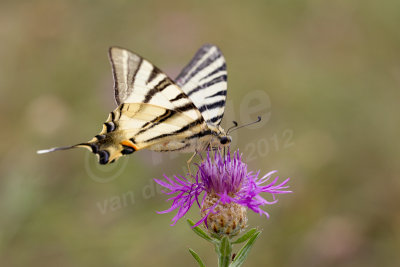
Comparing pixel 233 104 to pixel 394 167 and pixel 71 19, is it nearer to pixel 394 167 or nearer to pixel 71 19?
pixel 394 167

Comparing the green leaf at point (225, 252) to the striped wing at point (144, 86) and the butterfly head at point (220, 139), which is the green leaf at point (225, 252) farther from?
the striped wing at point (144, 86)

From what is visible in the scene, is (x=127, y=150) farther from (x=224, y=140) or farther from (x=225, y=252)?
(x=225, y=252)

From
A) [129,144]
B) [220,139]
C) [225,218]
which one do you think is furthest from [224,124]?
[225,218]

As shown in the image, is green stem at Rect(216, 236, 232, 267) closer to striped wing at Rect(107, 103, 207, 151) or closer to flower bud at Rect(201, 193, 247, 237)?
flower bud at Rect(201, 193, 247, 237)

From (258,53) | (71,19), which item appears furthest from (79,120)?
(258,53)

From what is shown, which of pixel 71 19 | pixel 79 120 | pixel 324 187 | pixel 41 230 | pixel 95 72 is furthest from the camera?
pixel 71 19

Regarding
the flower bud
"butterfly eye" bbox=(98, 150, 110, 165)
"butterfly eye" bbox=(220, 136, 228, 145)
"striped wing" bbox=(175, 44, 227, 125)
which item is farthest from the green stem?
"striped wing" bbox=(175, 44, 227, 125)
